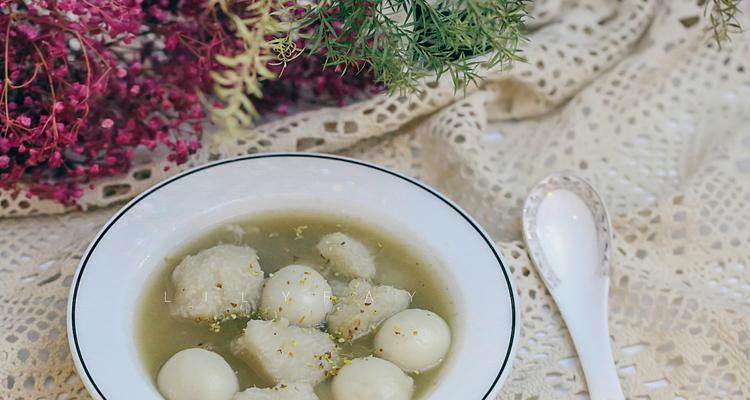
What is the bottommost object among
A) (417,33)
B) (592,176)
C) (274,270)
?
(274,270)

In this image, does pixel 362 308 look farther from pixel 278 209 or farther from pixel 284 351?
pixel 278 209

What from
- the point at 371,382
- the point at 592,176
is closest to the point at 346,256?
the point at 371,382

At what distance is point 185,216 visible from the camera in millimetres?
1316

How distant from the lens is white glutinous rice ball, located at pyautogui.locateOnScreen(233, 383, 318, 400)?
3.47 feet

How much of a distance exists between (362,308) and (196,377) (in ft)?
0.86

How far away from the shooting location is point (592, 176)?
1.63 m

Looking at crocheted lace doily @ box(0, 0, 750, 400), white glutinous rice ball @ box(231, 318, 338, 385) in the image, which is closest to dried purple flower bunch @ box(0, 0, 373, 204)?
crocheted lace doily @ box(0, 0, 750, 400)

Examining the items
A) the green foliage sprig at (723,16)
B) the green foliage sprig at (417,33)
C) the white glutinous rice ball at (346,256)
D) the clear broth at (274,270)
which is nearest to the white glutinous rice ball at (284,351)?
the clear broth at (274,270)

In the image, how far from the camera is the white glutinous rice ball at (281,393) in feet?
3.47

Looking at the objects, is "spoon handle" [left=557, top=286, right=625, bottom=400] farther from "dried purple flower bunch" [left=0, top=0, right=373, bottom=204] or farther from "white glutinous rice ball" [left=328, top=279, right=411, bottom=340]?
"dried purple flower bunch" [left=0, top=0, right=373, bottom=204]

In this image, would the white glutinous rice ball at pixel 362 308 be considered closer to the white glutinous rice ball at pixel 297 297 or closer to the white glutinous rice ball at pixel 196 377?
the white glutinous rice ball at pixel 297 297

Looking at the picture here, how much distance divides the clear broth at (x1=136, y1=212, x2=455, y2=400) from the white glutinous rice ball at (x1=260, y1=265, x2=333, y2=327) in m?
0.05

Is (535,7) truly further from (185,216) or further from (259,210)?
(185,216)

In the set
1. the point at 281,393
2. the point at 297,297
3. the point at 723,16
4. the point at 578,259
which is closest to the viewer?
the point at 281,393
